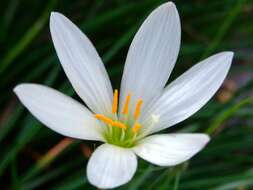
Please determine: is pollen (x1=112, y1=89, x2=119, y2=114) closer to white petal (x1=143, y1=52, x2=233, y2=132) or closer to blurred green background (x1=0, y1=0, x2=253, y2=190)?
white petal (x1=143, y1=52, x2=233, y2=132)

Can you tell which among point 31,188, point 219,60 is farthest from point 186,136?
point 31,188

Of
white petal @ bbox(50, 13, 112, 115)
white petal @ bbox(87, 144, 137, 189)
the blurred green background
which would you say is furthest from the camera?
the blurred green background

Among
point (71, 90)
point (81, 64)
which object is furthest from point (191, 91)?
point (71, 90)

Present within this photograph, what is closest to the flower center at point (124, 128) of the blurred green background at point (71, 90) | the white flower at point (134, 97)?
the white flower at point (134, 97)

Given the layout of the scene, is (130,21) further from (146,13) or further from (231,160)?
(231,160)

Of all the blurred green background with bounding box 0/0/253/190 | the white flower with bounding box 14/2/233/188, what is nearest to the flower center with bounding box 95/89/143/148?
the white flower with bounding box 14/2/233/188

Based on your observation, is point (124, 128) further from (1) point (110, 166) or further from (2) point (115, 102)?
(1) point (110, 166)
